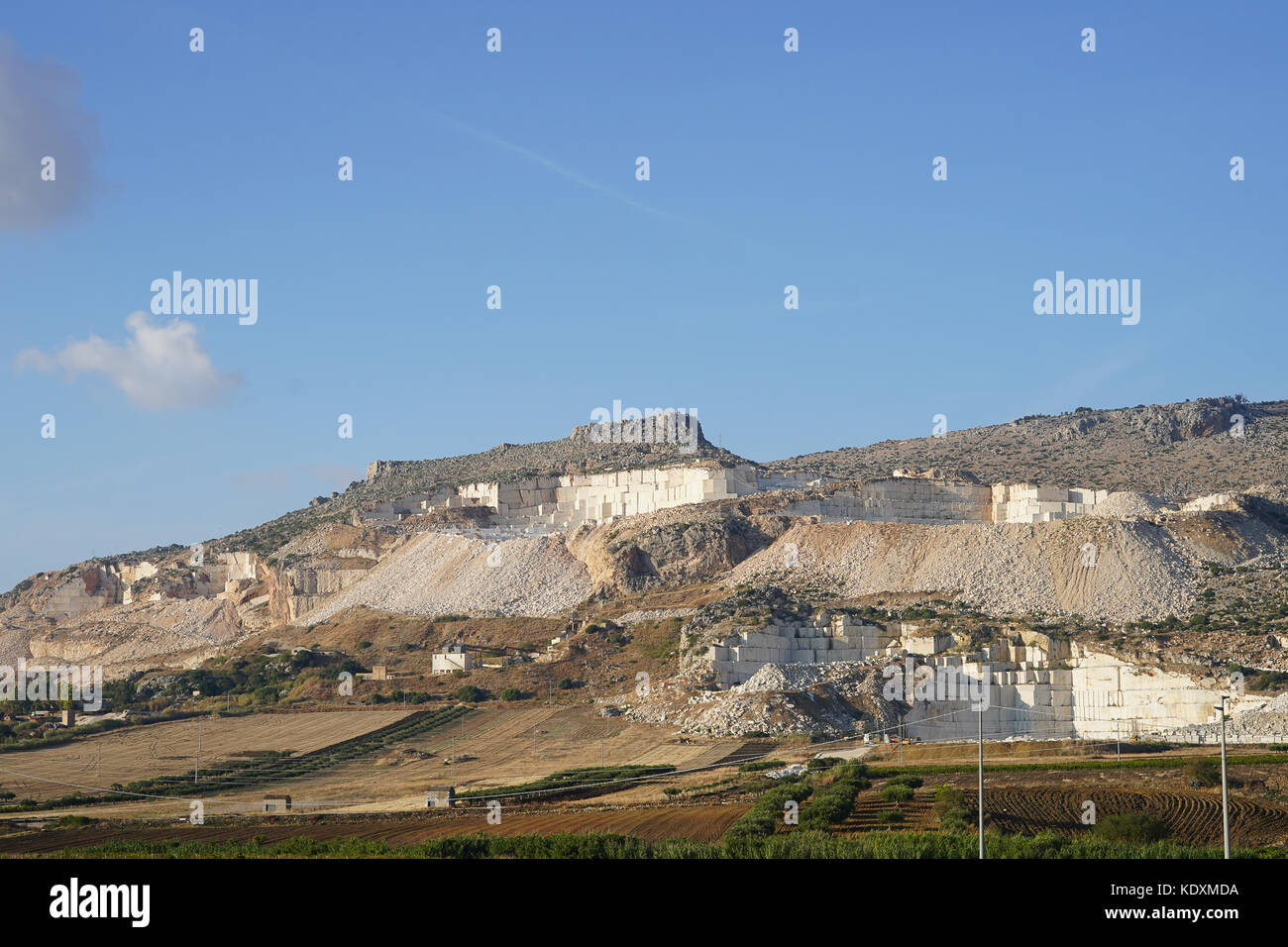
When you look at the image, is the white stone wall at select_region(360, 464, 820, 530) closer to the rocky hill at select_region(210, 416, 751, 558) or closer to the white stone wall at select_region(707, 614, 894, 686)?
the rocky hill at select_region(210, 416, 751, 558)

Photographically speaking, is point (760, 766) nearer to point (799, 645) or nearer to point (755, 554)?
point (799, 645)

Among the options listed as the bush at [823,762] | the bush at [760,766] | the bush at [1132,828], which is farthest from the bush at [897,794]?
the bush at [760,766]

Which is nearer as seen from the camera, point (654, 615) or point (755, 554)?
point (654, 615)

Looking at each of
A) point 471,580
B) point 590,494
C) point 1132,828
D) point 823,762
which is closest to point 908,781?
point 823,762
